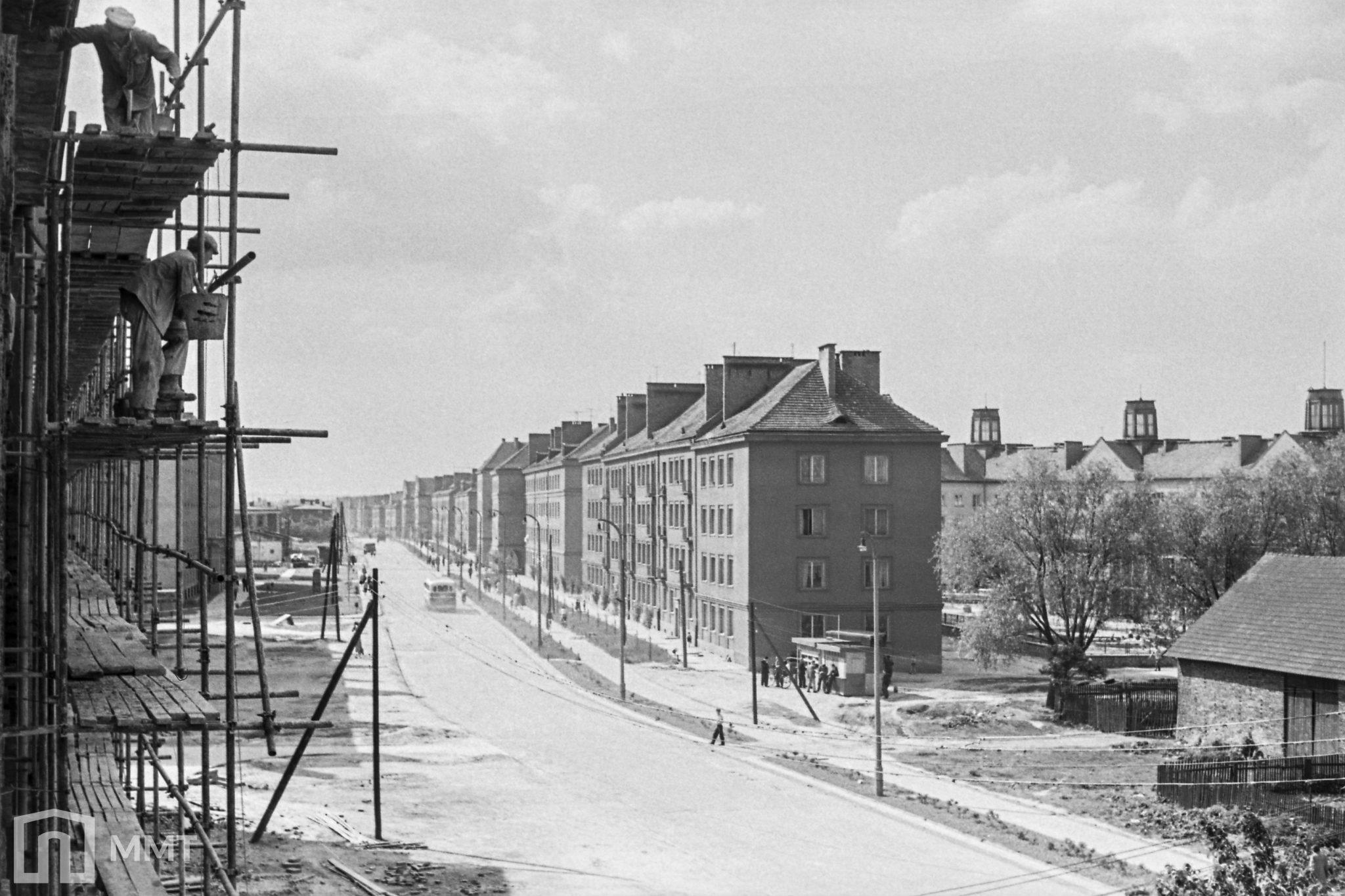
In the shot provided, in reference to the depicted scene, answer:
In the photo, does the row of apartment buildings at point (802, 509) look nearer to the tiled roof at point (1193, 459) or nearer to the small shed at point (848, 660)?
the small shed at point (848, 660)

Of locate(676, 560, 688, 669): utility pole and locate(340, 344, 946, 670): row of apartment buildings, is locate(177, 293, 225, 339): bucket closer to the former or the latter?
locate(340, 344, 946, 670): row of apartment buildings

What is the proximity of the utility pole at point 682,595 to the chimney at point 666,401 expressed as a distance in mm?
12361

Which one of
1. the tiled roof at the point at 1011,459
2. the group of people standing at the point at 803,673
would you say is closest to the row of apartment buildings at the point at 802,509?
A: the group of people standing at the point at 803,673

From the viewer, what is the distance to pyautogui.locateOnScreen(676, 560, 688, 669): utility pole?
55.4m

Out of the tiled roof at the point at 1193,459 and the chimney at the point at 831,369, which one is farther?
the tiled roof at the point at 1193,459

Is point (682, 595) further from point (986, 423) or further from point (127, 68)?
point (986, 423)

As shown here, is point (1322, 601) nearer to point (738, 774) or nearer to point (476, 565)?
point (738, 774)

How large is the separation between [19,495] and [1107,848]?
21077 mm

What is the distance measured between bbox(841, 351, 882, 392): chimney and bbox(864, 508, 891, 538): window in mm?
6406

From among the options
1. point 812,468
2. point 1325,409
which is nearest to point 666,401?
point 812,468

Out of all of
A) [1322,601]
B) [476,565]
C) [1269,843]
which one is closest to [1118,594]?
[1322,601]

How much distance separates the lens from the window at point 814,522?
177ft

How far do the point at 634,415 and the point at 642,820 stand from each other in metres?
58.6

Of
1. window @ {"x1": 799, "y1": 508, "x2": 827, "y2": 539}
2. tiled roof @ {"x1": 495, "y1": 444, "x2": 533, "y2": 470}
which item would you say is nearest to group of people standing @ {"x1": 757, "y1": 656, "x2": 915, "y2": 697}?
window @ {"x1": 799, "y1": 508, "x2": 827, "y2": 539}
